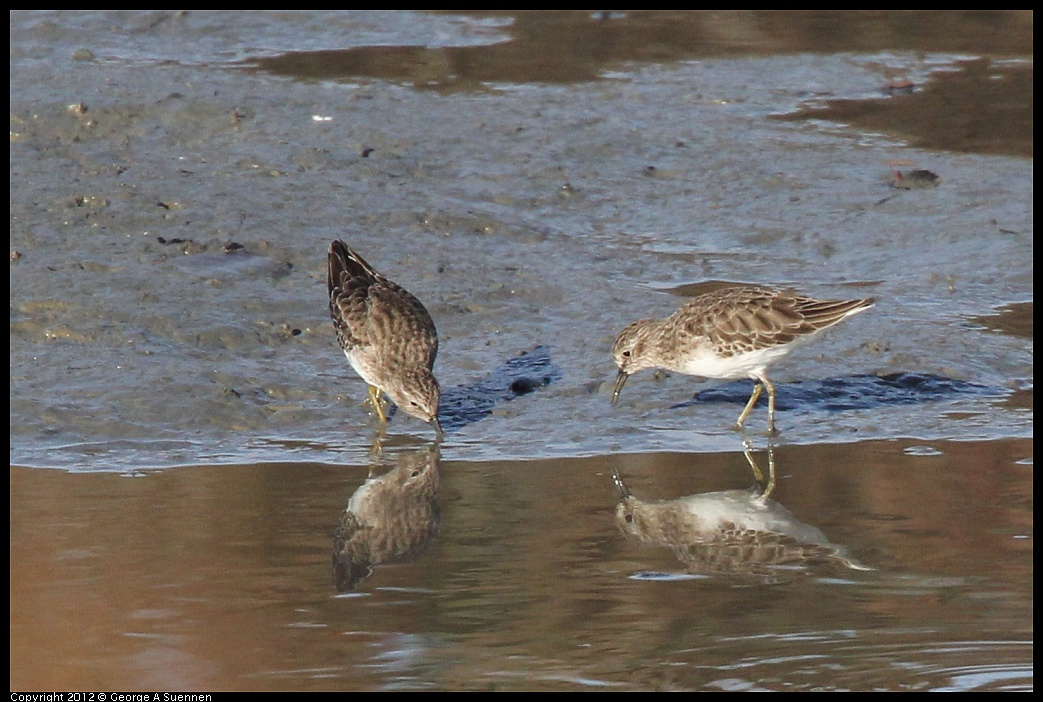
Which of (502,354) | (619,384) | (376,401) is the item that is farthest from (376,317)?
(619,384)

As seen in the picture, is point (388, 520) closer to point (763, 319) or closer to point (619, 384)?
point (619, 384)

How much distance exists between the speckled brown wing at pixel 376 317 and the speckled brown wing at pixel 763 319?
1.45 meters

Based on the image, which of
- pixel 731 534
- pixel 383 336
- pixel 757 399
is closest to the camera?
pixel 731 534

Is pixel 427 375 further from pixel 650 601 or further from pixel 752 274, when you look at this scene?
pixel 752 274

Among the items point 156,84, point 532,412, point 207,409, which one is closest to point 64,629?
point 207,409

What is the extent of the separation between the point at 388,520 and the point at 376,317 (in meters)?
1.98

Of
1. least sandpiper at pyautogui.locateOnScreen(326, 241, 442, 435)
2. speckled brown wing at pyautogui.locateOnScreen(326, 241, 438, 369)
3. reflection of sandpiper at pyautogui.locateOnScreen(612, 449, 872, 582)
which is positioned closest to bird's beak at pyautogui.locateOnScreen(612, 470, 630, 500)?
reflection of sandpiper at pyautogui.locateOnScreen(612, 449, 872, 582)

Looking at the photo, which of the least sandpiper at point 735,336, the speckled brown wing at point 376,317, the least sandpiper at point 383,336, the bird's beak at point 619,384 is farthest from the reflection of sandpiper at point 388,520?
the least sandpiper at point 735,336

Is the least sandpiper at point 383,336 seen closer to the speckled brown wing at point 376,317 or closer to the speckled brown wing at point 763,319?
the speckled brown wing at point 376,317

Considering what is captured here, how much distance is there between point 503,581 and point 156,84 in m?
9.33

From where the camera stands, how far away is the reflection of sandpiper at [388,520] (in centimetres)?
643

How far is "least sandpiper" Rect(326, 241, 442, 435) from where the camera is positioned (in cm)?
835

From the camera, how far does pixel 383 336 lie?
8625 mm

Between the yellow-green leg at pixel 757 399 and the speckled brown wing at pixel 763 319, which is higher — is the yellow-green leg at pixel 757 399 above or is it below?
below
